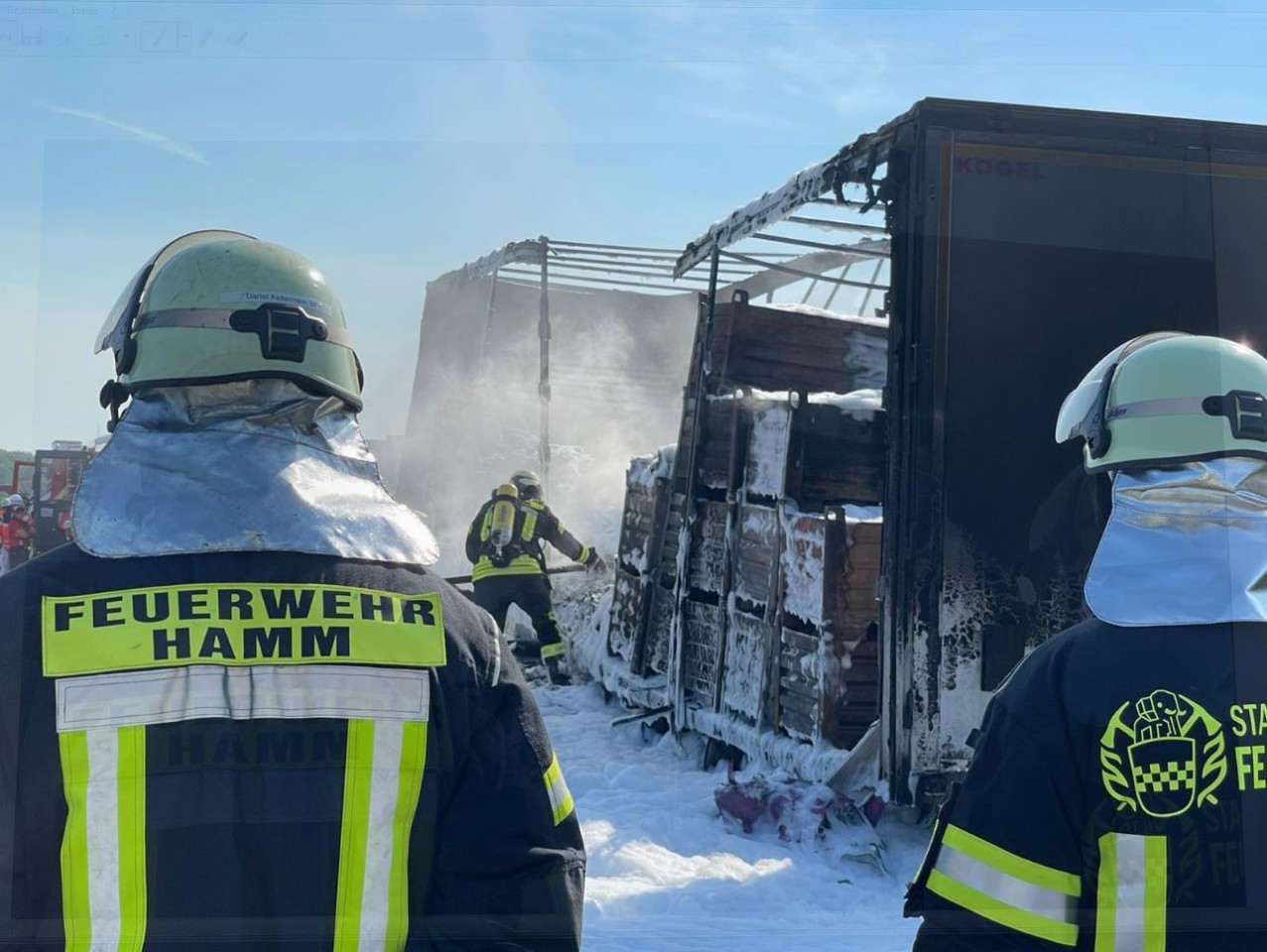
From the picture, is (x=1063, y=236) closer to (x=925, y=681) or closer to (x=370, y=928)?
(x=925, y=681)

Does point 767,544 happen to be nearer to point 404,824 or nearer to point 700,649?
point 700,649

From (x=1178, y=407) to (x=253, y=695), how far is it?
1508 mm

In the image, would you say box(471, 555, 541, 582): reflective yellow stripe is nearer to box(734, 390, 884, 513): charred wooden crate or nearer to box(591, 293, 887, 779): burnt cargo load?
box(591, 293, 887, 779): burnt cargo load

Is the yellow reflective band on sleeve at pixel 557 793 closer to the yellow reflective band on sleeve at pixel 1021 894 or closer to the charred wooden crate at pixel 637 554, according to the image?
the yellow reflective band on sleeve at pixel 1021 894

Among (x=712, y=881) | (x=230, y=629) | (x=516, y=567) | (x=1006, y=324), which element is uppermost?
(x=1006, y=324)

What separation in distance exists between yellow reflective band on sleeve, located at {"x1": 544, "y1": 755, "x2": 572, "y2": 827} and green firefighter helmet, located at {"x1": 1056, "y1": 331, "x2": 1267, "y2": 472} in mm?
1051

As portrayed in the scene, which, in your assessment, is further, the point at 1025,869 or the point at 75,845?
the point at 1025,869

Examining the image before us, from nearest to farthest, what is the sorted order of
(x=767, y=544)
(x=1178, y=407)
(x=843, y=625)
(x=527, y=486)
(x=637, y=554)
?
(x=1178, y=407), (x=843, y=625), (x=767, y=544), (x=637, y=554), (x=527, y=486)

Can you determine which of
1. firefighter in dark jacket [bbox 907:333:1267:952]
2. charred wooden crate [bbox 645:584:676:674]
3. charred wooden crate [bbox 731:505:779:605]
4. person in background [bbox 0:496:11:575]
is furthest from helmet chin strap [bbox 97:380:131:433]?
person in background [bbox 0:496:11:575]

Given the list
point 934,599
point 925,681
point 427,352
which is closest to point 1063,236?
point 934,599

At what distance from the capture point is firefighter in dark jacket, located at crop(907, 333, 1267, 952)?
1.76m

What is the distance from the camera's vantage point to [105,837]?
1.53m

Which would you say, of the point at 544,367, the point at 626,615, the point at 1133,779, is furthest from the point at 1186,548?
the point at 544,367

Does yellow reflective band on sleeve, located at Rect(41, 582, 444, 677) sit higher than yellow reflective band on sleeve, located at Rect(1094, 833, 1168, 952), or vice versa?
yellow reflective band on sleeve, located at Rect(41, 582, 444, 677)
